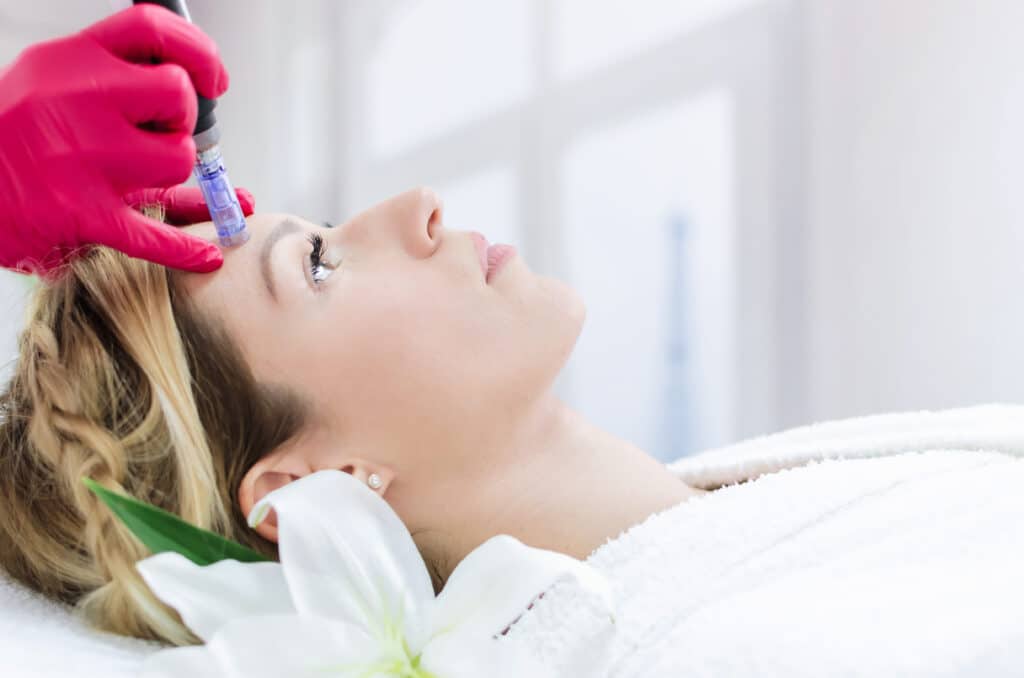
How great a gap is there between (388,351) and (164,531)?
292 mm

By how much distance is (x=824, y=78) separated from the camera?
2.16m

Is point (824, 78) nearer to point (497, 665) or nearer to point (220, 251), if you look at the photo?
point (220, 251)

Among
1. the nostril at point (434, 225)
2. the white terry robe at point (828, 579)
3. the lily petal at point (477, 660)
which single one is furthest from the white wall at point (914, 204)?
the lily petal at point (477, 660)

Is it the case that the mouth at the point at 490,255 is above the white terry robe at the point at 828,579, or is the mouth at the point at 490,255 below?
above

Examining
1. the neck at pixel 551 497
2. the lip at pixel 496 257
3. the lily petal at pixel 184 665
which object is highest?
the lip at pixel 496 257

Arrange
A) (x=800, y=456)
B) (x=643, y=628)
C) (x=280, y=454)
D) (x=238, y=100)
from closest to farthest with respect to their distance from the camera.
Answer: (x=643, y=628) → (x=280, y=454) → (x=800, y=456) → (x=238, y=100)

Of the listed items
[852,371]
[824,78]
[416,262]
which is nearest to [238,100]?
[824,78]

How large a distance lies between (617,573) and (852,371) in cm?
151

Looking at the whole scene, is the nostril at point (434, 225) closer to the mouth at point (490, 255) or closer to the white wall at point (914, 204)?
the mouth at point (490, 255)

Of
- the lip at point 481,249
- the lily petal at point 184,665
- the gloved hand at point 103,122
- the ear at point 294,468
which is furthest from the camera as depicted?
the lip at point 481,249

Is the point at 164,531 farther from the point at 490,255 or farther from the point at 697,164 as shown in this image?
the point at 697,164

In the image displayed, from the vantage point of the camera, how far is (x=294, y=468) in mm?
904

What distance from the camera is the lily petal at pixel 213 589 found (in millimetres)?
627

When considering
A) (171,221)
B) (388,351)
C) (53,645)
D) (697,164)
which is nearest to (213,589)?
(53,645)
